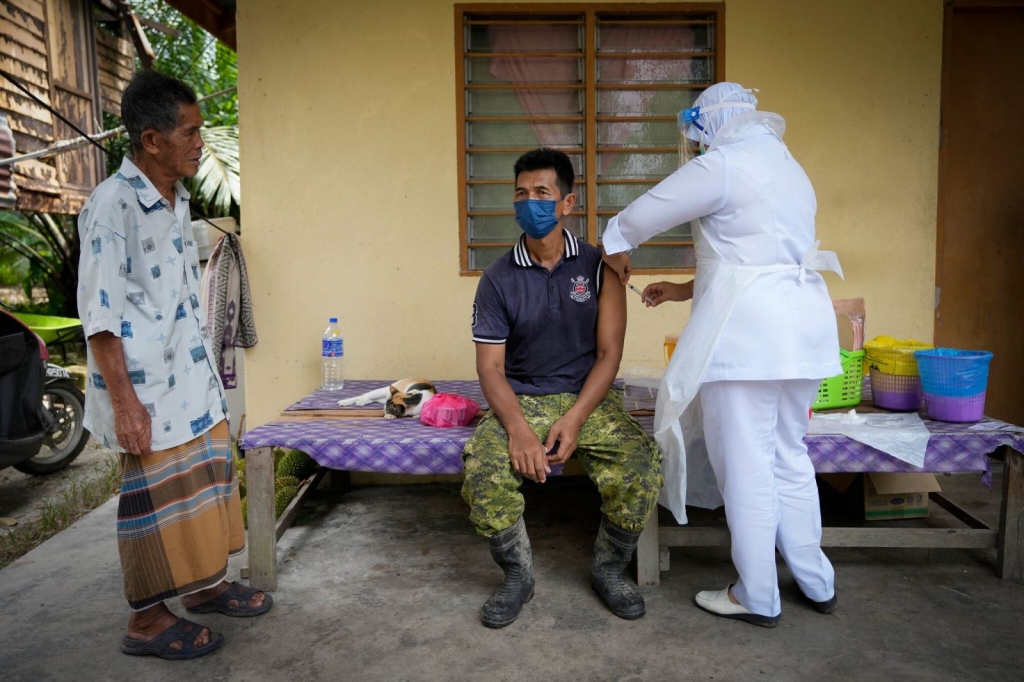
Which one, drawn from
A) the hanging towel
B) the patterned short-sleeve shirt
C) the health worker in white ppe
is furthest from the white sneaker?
the hanging towel

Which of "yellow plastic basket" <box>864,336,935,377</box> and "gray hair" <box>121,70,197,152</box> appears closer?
"gray hair" <box>121,70,197,152</box>

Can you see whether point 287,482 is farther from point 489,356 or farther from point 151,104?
Result: point 151,104

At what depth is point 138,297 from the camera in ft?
8.23

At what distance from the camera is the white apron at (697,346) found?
8.73 ft

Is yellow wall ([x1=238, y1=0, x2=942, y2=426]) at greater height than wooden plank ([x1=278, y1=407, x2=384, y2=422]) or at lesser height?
greater

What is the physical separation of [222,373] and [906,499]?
3.91 m

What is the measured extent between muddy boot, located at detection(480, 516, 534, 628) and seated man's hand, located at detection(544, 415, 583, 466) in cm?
27

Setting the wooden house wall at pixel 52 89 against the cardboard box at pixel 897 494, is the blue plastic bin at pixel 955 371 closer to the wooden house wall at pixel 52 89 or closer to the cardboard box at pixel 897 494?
the cardboard box at pixel 897 494

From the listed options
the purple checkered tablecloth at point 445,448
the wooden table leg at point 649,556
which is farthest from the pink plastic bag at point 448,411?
the wooden table leg at point 649,556

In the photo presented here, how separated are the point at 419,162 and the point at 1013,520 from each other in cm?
332

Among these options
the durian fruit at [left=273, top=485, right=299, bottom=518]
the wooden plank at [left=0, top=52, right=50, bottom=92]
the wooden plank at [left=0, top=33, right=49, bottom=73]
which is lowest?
the durian fruit at [left=273, top=485, right=299, bottom=518]

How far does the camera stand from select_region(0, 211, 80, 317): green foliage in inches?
389

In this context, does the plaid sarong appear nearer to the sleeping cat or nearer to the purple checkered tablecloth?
the purple checkered tablecloth

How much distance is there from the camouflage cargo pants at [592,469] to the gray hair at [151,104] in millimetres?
1522
